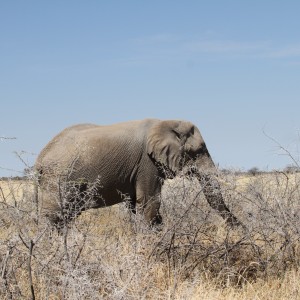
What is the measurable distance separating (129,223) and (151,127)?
1.87 meters

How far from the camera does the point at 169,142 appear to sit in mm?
10992

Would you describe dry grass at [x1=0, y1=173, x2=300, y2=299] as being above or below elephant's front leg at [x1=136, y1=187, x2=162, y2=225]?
above

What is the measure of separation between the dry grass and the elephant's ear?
2750 millimetres

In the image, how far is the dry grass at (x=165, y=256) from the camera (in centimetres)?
548

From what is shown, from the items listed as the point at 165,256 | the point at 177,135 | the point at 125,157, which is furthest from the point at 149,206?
the point at 165,256

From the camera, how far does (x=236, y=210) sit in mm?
7965

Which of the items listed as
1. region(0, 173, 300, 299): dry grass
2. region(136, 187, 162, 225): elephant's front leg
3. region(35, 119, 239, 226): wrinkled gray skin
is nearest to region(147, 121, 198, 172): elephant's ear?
region(35, 119, 239, 226): wrinkled gray skin

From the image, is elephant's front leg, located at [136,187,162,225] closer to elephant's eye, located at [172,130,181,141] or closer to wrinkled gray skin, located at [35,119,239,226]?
wrinkled gray skin, located at [35,119,239,226]

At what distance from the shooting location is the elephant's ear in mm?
10844

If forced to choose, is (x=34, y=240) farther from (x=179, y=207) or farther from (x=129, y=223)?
(x=129, y=223)

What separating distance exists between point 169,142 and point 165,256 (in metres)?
4.43

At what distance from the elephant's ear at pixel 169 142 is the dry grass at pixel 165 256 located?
9.02 ft

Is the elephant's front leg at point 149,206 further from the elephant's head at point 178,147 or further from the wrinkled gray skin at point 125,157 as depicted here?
the elephant's head at point 178,147

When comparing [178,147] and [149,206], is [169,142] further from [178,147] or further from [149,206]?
[149,206]
